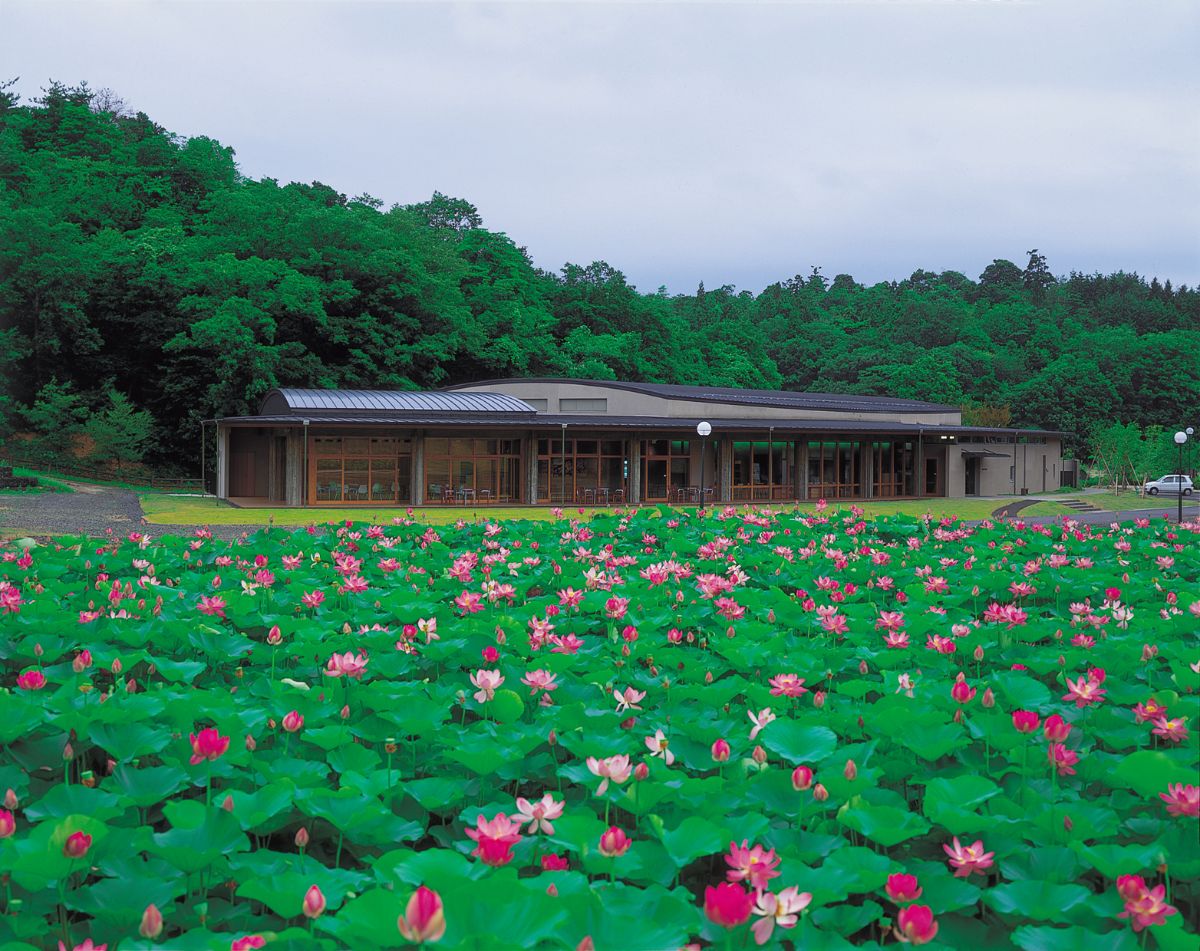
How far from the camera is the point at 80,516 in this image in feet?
77.8

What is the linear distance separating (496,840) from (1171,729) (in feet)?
6.79

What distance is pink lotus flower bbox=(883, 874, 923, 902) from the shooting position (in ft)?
6.52

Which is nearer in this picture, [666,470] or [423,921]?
[423,921]

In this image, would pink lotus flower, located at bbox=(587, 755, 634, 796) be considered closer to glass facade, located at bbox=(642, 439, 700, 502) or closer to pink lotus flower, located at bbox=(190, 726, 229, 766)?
pink lotus flower, located at bbox=(190, 726, 229, 766)

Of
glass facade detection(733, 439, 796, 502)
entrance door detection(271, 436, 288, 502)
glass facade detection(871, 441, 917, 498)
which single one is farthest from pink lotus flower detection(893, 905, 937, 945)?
glass facade detection(871, 441, 917, 498)

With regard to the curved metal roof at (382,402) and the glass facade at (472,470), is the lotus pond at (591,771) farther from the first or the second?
the glass facade at (472,470)

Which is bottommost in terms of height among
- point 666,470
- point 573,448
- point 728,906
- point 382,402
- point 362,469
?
point 666,470

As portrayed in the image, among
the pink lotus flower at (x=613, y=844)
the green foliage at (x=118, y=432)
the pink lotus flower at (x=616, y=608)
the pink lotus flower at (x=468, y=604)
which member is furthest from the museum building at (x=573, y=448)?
the pink lotus flower at (x=613, y=844)

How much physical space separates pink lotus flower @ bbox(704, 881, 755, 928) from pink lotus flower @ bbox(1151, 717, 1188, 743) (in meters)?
1.72

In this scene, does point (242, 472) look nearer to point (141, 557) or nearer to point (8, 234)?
point (8, 234)

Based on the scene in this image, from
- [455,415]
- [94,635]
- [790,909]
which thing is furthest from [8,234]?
[790,909]

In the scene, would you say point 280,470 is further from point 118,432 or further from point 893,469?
point 893,469

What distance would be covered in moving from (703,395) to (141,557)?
31.8 metres

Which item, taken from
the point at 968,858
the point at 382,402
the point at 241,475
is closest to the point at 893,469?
the point at 382,402
